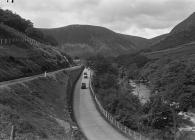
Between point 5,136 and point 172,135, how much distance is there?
2869 cm

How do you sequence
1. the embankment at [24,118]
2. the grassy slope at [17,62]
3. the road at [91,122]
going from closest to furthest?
the embankment at [24,118]
the road at [91,122]
the grassy slope at [17,62]

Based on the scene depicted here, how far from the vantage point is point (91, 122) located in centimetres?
5066

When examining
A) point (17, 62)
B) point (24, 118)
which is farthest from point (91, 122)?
point (24, 118)

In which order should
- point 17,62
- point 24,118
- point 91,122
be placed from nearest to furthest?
1. point 24,118
2. point 91,122
3. point 17,62

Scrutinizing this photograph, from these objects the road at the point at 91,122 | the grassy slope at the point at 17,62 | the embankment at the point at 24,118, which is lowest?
the road at the point at 91,122

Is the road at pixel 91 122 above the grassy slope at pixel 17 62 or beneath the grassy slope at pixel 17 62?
beneath

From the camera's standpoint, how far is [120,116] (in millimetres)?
53594

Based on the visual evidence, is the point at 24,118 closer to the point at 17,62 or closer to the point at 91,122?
the point at 91,122

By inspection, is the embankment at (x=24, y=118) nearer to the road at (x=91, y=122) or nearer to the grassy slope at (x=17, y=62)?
the road at (x=91, y=122)

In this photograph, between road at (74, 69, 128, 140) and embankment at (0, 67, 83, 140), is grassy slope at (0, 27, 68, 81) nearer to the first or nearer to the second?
embankment at (0, 67, 83, 140)

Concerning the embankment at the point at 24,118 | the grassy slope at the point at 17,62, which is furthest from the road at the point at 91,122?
the grassy slope at the point at 17,62

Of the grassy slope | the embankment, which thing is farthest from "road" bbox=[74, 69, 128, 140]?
the grassy slope

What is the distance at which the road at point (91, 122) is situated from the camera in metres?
41.7

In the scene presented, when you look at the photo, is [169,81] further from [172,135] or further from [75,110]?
[172,135]
